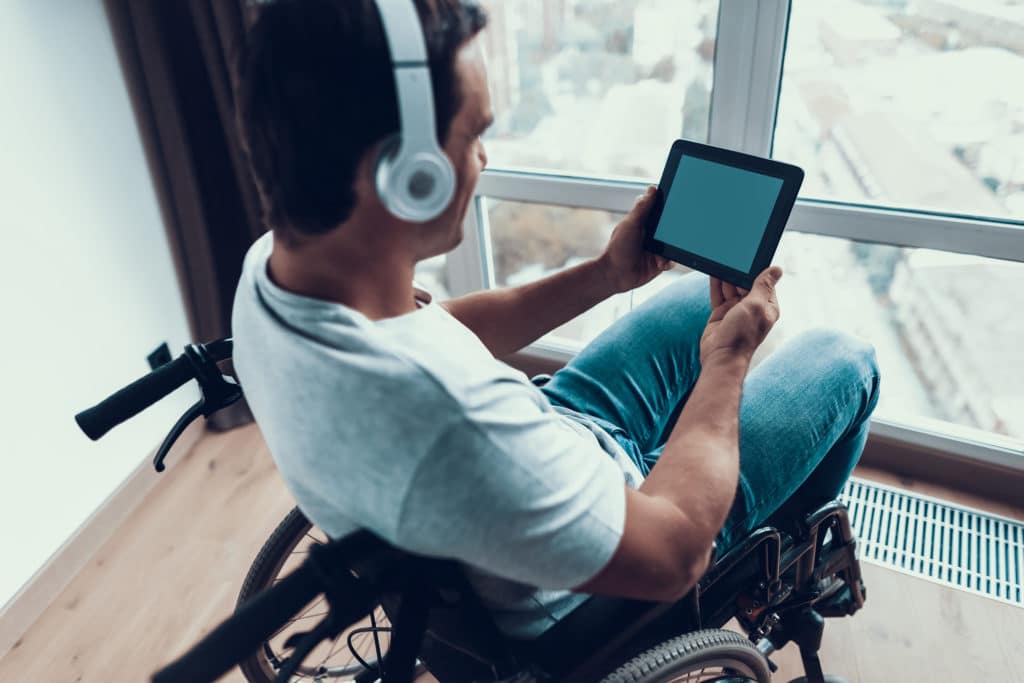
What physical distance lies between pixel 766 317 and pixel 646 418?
0.87 ft

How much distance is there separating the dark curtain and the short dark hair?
1.05 metres

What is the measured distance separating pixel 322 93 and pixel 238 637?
396 millimetres

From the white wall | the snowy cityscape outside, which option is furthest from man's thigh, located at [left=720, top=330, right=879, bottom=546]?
the white wall

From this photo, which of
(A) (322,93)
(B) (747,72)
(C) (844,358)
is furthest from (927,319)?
(A) (322,93)

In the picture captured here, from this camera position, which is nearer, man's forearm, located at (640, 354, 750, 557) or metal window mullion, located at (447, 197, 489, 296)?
man's forearm, located at (640, 354, 750, 557)

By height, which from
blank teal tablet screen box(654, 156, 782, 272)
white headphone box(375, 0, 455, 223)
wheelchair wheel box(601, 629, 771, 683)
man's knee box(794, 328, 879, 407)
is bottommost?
wheelchair wheel box(601, 629, 771, 683)

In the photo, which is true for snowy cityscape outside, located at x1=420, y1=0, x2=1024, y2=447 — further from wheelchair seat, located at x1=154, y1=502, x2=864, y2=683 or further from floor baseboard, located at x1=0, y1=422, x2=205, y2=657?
floor baseboard, located at x1=0, y1=422, x2=205, y2=657

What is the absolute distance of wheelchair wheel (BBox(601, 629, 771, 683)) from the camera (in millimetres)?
734

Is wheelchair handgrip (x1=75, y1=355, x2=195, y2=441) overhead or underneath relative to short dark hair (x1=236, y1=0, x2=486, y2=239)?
underneath

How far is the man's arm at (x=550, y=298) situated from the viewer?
1.06 meters

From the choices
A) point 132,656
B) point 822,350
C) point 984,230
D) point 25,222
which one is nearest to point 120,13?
point 25,222

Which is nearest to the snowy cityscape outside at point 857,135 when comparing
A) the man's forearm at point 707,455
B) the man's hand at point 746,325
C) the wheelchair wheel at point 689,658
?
the man's hand at point 746,325

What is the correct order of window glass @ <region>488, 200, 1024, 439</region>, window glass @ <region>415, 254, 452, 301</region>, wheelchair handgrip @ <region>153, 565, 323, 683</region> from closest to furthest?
wheelchair handgrip @ <region>153, 565, 323, 683</region>, window glass @ <region>488, 200, 1024, 439</region>, window glass @ <region>415, 254, 452, 301</region>

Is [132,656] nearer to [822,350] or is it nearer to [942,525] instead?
[822,350]
